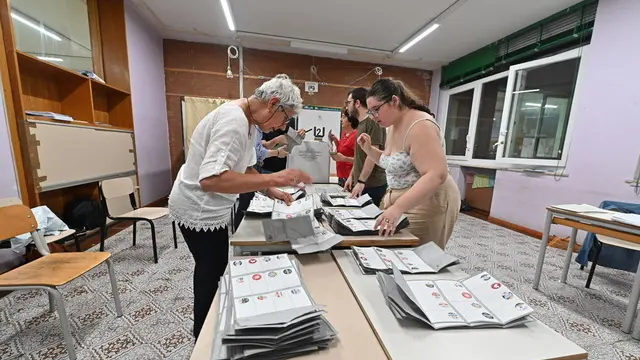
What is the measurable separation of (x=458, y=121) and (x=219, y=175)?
512 cm

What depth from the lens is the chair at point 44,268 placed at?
115 centimetres

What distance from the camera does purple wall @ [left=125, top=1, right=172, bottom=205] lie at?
131 inches

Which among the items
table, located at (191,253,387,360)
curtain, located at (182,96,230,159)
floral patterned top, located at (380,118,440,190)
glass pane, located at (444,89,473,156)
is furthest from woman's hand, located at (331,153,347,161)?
glass pane, located at (444,89,473,156)

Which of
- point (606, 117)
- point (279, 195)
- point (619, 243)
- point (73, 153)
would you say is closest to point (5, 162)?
point (73, 153)

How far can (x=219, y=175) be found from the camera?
2.83ft

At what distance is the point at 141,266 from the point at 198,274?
1.43 metres

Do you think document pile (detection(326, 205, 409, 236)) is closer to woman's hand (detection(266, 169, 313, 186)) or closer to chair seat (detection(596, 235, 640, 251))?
woman's hand (detection(266, 169, 313, 186))

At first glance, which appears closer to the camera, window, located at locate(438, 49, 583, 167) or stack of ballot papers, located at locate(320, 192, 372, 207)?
stack of ballot papers, located at locate(320, 192, 372, 207)

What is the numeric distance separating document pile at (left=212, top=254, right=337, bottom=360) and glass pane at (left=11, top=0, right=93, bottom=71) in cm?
276

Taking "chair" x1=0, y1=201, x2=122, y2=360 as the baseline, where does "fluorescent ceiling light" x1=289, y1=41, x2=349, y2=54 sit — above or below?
above

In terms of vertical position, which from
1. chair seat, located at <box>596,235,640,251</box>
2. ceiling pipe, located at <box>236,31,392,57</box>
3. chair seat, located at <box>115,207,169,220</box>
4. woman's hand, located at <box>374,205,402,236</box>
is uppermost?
ceiling pipe, located at <box>236,31,392,57</box>

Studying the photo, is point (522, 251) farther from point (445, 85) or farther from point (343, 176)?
point (445, 85)

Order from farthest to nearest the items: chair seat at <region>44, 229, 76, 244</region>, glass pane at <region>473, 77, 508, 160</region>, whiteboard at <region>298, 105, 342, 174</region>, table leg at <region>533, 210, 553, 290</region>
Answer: whiteboard at <region>298, 105, 342, 174</region> → glass pane at <region>473, 77, 508, 160</region> → table leg at <region>533, 210, 553, 290</region> → chair seat at <region>44, 229, 76, 244</region>

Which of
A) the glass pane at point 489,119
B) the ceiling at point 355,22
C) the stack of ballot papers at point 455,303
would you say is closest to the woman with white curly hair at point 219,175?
the stack of ballot papers at point 455,303
